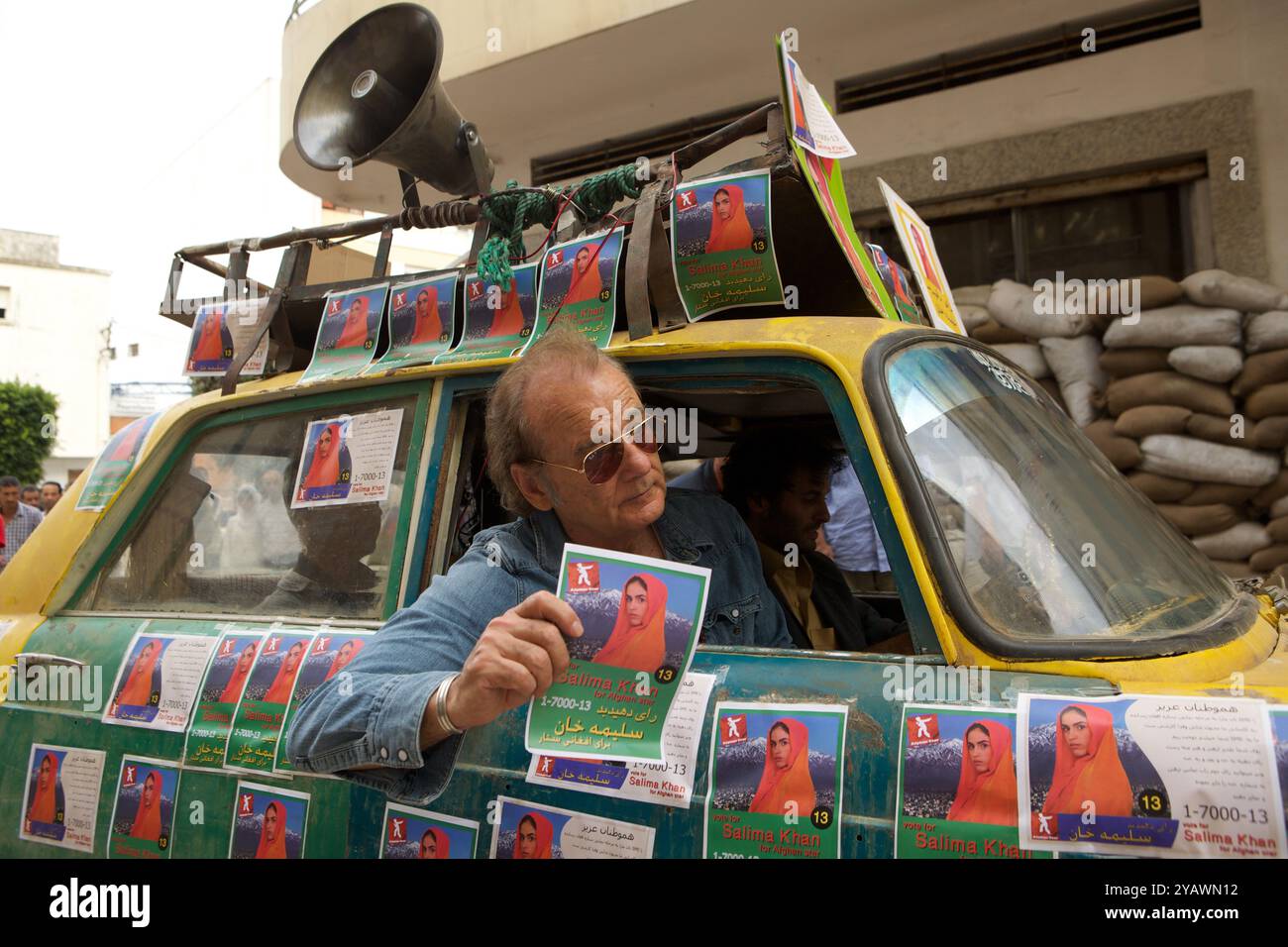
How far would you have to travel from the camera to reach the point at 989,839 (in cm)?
138

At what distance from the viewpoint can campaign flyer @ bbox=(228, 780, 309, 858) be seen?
6.15 ft

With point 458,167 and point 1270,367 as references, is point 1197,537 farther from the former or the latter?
point 458,167

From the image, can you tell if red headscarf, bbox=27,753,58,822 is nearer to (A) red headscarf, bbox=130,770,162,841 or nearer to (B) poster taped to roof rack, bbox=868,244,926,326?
(A) red headscarf, bbox=130,770,162,841

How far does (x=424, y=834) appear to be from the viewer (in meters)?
1.73

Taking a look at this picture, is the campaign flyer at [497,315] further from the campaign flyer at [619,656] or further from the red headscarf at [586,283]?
the campaign flyer at [619,656]

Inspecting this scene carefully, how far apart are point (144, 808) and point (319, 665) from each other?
55 cm

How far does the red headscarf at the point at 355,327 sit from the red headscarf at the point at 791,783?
154cm

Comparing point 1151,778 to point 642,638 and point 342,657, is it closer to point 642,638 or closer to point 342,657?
point 642,638

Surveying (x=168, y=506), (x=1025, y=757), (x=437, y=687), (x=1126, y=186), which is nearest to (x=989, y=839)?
(x=1025, y=757)

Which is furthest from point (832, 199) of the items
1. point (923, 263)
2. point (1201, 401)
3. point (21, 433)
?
point (21, 433)

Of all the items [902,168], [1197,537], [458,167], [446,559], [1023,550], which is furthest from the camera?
[902,168]

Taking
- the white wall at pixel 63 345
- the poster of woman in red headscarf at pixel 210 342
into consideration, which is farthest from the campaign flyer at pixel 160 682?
the white wall at pixel 63 345

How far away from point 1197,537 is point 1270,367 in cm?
96

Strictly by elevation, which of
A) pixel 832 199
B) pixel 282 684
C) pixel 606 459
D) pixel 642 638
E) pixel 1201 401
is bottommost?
pixel 282 684
